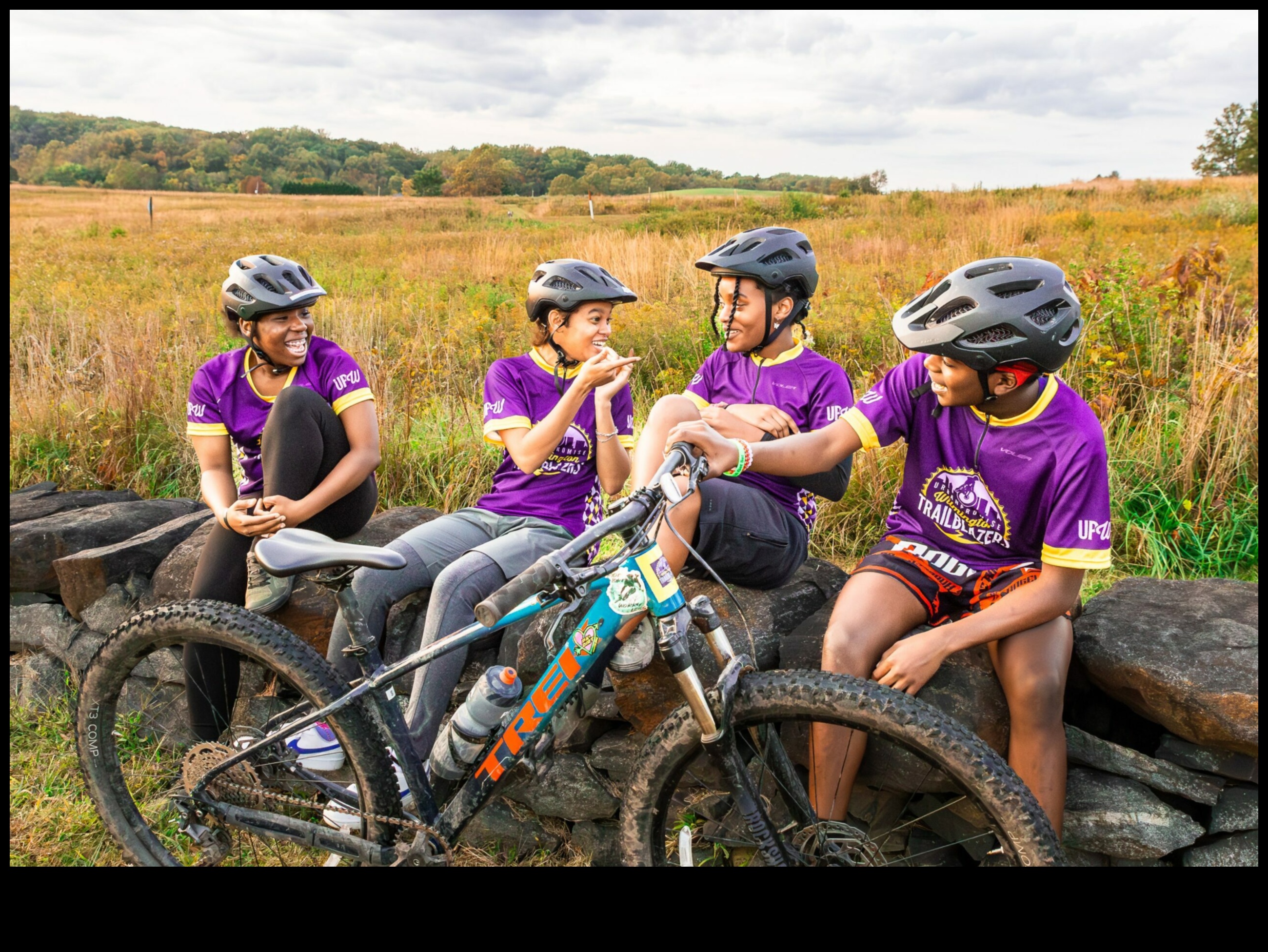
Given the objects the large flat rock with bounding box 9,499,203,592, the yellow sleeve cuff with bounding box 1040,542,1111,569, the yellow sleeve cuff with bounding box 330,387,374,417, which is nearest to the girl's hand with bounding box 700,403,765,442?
the yellow sleeve cuff with bounding box 1040,542,1111,569

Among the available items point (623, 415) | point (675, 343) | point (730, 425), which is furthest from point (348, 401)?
point (675, 343)

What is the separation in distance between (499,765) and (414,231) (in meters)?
20.8

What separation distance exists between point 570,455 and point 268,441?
1023mm

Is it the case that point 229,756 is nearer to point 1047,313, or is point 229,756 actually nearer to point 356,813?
point 356,813

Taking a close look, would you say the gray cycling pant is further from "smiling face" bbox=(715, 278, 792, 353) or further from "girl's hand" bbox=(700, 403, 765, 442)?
"smiling face" bbox=(715, 278, 792, 353)

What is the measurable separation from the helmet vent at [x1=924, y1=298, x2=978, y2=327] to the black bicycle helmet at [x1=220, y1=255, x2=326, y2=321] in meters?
2.07

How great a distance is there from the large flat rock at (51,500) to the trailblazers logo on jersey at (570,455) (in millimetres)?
2539

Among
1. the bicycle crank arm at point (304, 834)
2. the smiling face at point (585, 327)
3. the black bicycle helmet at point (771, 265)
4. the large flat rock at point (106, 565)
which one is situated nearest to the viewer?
the bicycle crank arm at point (304, 834)

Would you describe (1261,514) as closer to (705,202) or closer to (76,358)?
(76,358)

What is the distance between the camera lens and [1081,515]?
7.27 feet

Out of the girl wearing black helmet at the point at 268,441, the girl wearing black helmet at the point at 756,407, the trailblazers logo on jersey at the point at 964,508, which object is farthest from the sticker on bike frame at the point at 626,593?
the girl wearing black helmet at the point at 268,441

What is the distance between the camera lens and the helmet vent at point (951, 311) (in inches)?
90.2

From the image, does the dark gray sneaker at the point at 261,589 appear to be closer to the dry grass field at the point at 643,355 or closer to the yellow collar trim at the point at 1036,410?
the dry grass field at the point at 643,355

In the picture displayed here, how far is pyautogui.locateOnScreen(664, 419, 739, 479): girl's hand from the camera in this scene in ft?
6.70
